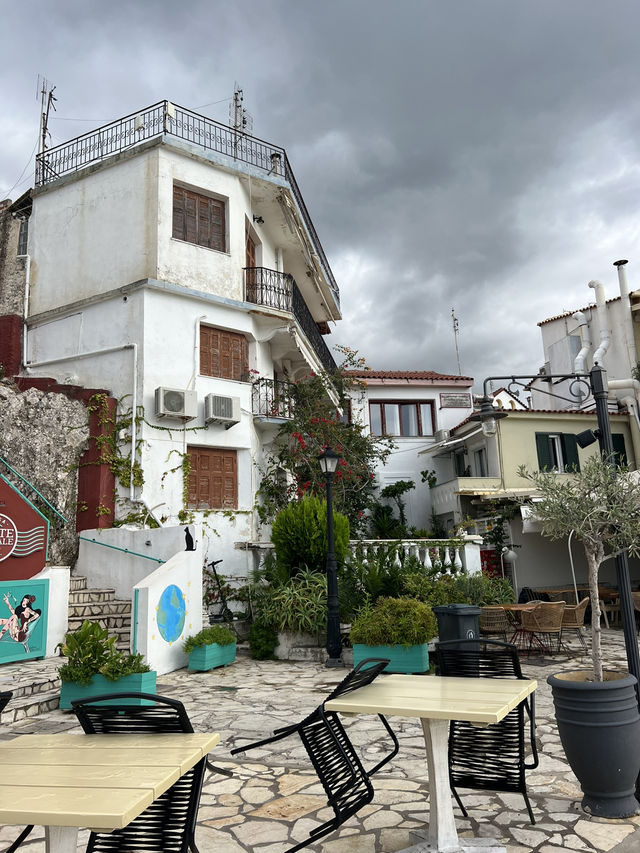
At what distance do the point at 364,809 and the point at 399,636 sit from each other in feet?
16.6

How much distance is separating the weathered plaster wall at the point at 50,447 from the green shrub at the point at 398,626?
6982 millimetres

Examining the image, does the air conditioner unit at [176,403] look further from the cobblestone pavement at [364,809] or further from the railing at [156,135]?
the cobblestone pavement at [364,809]

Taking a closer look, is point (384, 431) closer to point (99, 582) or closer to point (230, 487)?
point (230, 487)

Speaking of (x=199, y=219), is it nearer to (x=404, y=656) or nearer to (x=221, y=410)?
(x=221, y=410)

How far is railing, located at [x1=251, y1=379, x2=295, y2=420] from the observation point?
644 inches

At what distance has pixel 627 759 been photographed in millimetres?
4246

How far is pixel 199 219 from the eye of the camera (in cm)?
1611

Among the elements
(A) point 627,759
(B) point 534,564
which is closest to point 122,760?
(A) point 627,759

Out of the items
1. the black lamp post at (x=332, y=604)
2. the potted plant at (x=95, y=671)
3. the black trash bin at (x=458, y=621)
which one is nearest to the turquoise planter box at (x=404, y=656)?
the black trash bin at (x=458, y=621)

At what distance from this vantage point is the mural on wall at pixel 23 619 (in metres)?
9.18

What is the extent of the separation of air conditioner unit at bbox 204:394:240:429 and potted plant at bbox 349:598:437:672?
6.81 meters

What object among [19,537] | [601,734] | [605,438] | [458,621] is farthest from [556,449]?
[601,734]

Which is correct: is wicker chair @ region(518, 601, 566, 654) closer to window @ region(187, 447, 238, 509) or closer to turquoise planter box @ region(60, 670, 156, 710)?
turquoise planter box @ region(60, 670, 156, 710)

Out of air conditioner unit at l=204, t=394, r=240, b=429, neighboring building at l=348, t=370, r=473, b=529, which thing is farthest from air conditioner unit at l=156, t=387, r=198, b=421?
neighboring building at l=348, t=370, r=473, b=529
